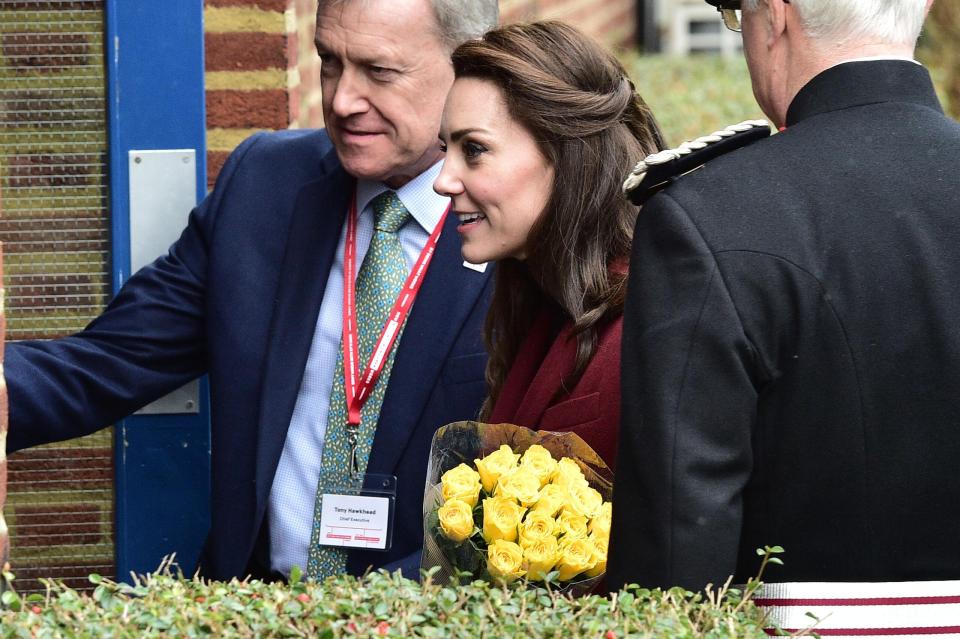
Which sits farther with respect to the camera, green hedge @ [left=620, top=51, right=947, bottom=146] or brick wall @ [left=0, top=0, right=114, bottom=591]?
green hedge @ [left=620, top=51, right=947, bottom=146]

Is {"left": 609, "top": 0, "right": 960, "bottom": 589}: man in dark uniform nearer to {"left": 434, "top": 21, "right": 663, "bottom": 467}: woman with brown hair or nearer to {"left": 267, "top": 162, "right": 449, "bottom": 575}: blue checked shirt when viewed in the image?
{"left": 434, "top": 21, "right": 663, "bottom": 467}: woman with brown hair

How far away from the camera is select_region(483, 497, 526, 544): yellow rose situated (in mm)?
2168

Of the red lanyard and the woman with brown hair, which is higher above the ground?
the woman with brown hair

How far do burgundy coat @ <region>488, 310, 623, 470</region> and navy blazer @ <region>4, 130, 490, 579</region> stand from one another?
1.11 ft

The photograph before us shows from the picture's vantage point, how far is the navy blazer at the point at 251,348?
2990 mm

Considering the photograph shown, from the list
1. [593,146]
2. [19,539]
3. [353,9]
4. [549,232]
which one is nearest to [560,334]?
[549,232]

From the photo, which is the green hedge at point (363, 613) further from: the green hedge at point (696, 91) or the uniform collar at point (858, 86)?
the green hedge at point (696, 91)

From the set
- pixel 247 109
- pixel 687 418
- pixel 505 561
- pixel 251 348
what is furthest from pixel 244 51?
pixel 687 418

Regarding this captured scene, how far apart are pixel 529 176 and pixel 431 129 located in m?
0.51

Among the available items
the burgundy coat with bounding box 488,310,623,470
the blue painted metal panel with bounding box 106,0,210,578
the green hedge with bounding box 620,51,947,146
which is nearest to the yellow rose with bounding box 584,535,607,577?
the burgundy coat with bounding box 488,310,623,470

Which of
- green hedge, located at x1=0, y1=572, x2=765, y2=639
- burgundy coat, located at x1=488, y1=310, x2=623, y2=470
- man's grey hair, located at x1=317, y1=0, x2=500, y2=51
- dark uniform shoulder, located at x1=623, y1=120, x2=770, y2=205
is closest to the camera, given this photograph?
green hedge, located at x1=0, y1=572, x2=765, y2=639

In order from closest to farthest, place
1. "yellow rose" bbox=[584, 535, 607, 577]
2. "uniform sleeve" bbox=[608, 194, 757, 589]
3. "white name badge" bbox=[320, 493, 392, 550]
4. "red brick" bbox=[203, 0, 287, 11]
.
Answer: "uniform sleeve" bbox=[608, 194, 757, 589] → "yellow rose" bbox=[584, 535, 607, 577] → "white name badge" bbox=[320, 493, 392, 550] → "red brick" bbox=[203, 0, 287, 11]

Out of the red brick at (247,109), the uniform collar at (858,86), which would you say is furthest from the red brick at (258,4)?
the uniform collar at (858,86)

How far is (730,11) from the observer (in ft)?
7.41
